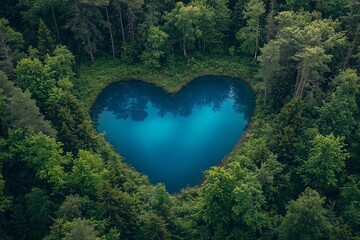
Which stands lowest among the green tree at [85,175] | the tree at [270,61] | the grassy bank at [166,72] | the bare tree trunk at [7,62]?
the green tree at [85,175]

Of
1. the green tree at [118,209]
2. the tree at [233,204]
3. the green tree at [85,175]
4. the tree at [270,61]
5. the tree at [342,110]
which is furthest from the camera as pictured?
the tree at [270,61]

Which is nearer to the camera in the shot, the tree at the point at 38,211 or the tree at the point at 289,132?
the tree at the point at 38,211

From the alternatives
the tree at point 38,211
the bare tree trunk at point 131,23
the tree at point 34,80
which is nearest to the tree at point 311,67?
the bare tree trunk at point 131,23

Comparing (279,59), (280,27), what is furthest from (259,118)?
(280,27)

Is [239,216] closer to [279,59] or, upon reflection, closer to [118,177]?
[118,177]

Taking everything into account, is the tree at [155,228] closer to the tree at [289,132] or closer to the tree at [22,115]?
the tree at [22,115]

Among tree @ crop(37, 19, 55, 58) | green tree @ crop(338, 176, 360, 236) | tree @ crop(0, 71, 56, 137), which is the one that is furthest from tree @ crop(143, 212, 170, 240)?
tree @ crop(37, 19, 55, 58)

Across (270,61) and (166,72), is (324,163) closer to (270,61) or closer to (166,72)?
(270,61)
